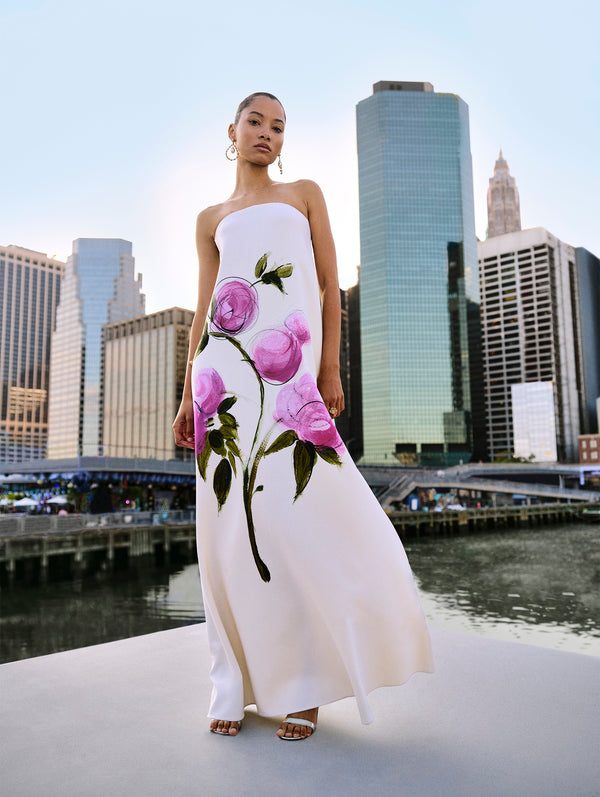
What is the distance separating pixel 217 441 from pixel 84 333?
14210cm

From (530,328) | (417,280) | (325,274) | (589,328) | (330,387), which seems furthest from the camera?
(589,328)

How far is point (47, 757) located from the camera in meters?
2.17

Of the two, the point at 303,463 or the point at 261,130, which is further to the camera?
the point at 261,130

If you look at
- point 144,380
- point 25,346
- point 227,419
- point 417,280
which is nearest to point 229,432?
point 227,419

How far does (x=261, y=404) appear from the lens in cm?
263

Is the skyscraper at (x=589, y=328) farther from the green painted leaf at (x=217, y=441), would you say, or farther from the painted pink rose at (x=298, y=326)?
the green painted leaf at (x=217, y=441)

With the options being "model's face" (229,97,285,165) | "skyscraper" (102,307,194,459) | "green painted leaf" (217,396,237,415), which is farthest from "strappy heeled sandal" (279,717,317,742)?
"skyscraper" (102,307,194,459)

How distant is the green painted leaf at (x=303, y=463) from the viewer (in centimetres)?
248

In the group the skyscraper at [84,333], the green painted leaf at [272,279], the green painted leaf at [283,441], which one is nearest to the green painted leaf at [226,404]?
the green painted leaf at [283,441]

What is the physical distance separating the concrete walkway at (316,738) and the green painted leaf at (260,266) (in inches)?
73.7

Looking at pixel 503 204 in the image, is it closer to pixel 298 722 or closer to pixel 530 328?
pixel 530 328

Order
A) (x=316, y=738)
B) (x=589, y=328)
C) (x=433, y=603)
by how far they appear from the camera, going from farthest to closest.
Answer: (x=589, y=328) → (x=433, y=603) → (x=316, y=738)

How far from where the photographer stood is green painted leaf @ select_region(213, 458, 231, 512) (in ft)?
8.55

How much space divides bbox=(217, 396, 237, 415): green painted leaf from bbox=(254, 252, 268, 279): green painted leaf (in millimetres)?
564
